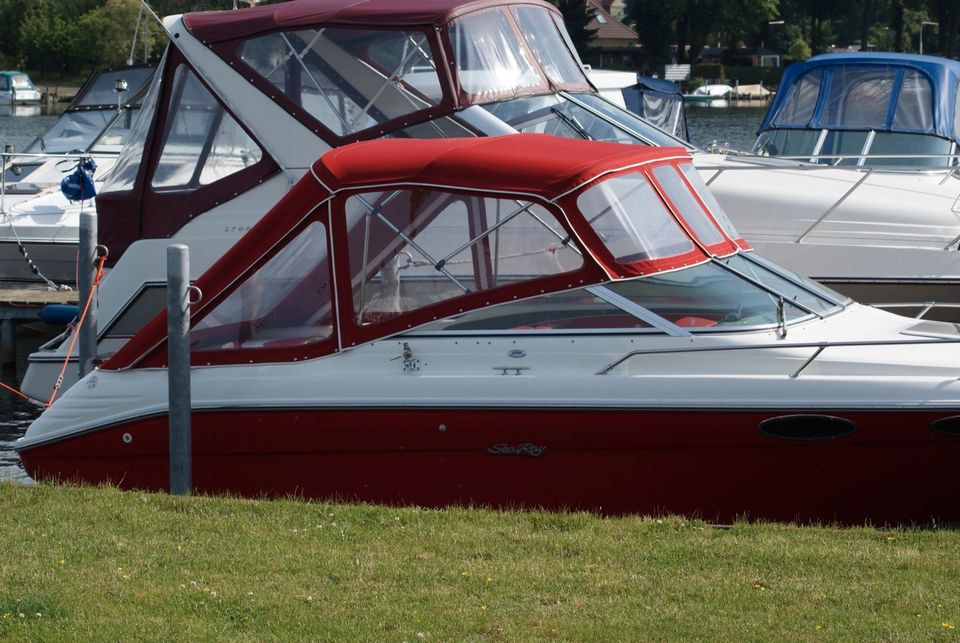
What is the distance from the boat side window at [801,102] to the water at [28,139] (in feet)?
2.76

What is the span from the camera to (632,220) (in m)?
7.84

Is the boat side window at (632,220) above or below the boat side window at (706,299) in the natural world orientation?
above

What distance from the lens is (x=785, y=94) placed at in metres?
17.0

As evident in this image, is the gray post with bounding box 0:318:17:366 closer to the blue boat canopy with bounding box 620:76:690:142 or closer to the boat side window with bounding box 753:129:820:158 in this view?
the boat side window with bounding box 753:129:820:158

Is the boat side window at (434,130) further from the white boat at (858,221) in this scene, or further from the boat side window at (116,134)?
the boat side window at (116,134)

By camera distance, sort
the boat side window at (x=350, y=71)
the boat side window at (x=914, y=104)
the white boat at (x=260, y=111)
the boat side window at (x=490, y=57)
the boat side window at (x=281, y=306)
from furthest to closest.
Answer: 1. the boat side window at (x=914, y=104)
2. the boat side window at (x=490, y=57)
3. the boat side window at (x=350, y=71)
4. the white boat at (x=260, y=111)
5. the boat side window at (x=281, y=306)

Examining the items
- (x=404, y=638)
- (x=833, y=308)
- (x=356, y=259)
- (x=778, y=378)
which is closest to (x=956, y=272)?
(x=833, y=308)

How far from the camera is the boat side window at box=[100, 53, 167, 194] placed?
36.6 feet

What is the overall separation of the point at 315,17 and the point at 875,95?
25.3 ft

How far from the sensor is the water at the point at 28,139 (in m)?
12.5

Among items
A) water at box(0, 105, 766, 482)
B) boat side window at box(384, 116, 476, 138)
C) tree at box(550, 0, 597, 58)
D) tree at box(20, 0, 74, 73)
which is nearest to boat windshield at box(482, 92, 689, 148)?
boat side window at box(384, 116, 476, 138)

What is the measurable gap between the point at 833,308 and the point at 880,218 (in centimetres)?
424

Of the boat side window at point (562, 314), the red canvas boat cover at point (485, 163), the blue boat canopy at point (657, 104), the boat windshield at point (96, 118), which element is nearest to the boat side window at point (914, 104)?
the blue boat canopy at point (657, 104)

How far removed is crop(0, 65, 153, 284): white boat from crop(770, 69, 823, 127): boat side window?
7.69 metres
